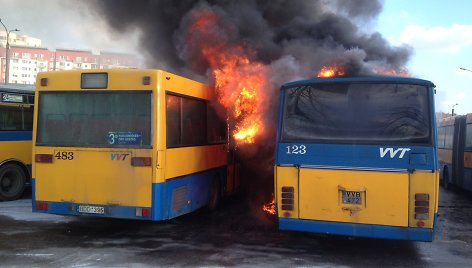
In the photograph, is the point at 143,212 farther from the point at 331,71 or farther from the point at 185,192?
the point at 331,71

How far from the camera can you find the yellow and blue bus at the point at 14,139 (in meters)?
10.9

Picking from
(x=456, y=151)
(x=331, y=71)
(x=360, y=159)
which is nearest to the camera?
(x=360, y=159)

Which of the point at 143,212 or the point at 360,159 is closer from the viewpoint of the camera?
the point at 360,159

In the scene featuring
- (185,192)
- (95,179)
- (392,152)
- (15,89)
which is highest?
(15,89)

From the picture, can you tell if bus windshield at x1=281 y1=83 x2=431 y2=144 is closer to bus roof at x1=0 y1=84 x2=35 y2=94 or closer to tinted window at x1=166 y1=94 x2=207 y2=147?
tinted window at x1=166 y1=94 x2=207 y2=147

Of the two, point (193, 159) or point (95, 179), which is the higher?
point (193, 159)

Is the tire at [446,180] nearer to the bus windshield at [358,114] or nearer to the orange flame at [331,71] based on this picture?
the orange flame at [331,71]

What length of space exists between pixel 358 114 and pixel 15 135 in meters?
8.79

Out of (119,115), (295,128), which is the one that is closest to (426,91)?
(295,128)

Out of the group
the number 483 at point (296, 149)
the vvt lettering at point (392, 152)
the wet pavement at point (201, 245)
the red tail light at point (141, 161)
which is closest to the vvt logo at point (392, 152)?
the vvt lettering at point (392, 152)

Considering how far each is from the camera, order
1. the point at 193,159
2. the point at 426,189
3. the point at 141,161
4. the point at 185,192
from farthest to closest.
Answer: the point at 193,159
the point at 185,192
the point at 141,161
the point at 426,189

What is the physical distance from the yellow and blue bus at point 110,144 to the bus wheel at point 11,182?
4277mm

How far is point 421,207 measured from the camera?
19.9 ft

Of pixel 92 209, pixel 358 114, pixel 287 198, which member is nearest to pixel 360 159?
pixel 358 114
